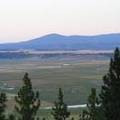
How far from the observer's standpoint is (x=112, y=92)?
1955 cm

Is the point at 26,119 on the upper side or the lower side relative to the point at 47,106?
upper

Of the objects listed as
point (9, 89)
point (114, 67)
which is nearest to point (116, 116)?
point (114, 67)

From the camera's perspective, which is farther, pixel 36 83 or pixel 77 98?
pixel 36 83

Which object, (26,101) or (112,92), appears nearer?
(112,92)

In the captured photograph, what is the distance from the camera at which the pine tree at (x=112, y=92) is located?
63.3ft

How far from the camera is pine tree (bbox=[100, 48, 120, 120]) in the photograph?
1928cm

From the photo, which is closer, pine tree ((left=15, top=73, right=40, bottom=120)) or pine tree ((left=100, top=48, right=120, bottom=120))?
pine tree ((left=100, top=48, right=120, bottom=120))

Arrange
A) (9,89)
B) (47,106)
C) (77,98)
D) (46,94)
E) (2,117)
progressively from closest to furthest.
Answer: (2,117) < (47,106) < (77,98) < (46,94) < (9,89)

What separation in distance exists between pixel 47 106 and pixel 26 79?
48.1 meters

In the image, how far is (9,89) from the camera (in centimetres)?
9544

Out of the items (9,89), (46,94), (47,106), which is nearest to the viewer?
(47,106)

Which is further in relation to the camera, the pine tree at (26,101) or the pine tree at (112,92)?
the pine tree at (26,101)

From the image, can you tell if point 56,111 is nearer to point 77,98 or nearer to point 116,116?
point 116,116

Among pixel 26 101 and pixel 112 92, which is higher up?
pixel 112 92
